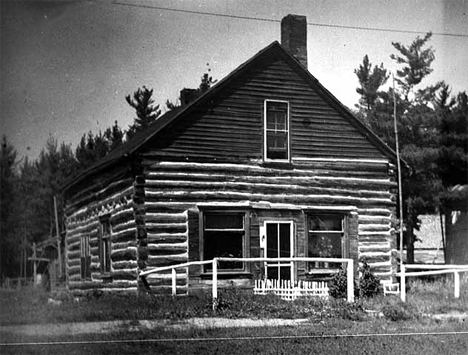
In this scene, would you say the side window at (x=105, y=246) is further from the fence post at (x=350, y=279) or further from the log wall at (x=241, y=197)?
the fence post at (x=350, y=279)

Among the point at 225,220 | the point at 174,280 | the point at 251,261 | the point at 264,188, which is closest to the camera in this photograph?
the point at 251,261

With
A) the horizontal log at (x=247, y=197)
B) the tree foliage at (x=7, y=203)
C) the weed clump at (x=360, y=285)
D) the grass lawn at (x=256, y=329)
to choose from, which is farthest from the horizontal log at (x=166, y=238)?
the tree foliage at (x=7, y=203)

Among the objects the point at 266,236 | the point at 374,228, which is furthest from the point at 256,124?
the point at 374,228

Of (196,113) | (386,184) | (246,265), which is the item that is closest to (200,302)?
(246,265)

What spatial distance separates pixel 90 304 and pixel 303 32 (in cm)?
545

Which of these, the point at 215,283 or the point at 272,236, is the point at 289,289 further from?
the point at 215,283

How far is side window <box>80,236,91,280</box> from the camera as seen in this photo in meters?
12.4

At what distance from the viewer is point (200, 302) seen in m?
11.6

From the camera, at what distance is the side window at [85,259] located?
12.4 m

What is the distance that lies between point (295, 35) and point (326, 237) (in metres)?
3.85

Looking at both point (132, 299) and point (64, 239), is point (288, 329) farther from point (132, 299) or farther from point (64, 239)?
point (64, 239)

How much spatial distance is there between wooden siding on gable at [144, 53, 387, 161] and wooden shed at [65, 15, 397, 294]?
0.02 meters

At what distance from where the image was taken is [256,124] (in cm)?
1237

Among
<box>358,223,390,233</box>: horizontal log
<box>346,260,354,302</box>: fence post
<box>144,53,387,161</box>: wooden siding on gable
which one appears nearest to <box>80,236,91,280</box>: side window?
<box>144,53,387,161</box>: wooden siding on gable
